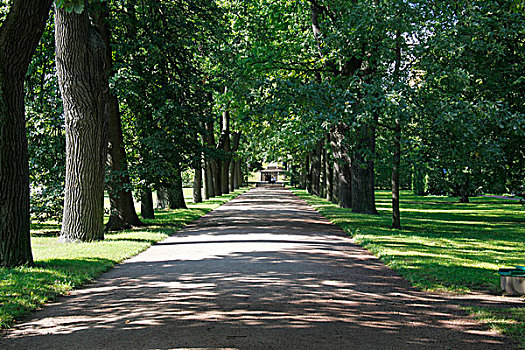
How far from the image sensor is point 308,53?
989 inches

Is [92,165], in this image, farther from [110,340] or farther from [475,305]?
[475,305]

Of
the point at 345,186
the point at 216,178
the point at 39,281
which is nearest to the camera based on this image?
the point at 39,281

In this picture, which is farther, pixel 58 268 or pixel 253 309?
pixel 58 268

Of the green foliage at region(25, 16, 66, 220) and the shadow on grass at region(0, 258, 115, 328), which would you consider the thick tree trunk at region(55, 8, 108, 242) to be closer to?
the green foliage at region(25, 16, 66, 220)

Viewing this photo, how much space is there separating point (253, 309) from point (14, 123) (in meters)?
5.61

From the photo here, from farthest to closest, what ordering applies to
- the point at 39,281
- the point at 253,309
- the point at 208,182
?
the point at 208,182
the point at 39,281
the point at 253,309

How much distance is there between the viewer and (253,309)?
21.4 ft

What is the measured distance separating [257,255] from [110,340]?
5903 mm

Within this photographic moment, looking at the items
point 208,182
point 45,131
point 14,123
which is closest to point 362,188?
point 45,131

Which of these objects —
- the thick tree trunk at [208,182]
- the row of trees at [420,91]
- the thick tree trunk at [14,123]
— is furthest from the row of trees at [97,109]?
the thick tree trunk at [208,182]

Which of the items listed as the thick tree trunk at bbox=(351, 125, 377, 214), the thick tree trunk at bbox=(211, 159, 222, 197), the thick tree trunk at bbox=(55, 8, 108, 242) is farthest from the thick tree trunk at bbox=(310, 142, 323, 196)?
the thick tree trunk at bbox=(55, 8, 108, 242)

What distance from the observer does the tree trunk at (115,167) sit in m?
16.2

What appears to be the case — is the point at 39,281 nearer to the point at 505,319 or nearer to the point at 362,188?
the point at 505,319

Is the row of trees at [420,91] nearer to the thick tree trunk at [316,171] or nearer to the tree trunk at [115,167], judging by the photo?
the tree trunk at [115,167]
